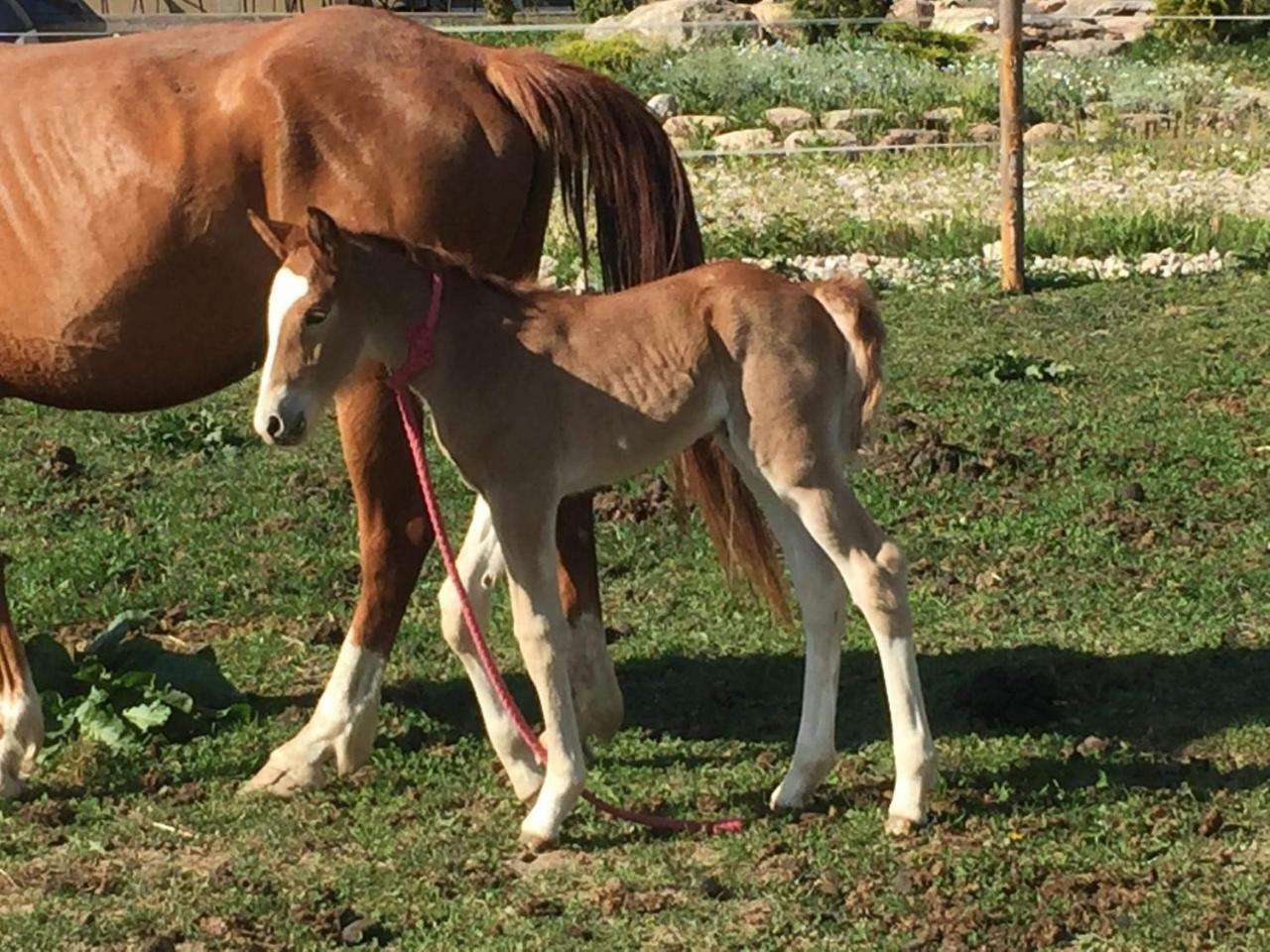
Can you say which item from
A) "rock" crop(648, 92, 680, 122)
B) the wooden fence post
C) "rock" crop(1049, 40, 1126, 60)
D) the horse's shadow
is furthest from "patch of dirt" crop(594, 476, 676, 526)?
"rock" crop(1049, 40, 1126, 60)

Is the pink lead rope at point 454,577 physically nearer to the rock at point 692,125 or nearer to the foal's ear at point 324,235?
the foal's ear at point 324,235

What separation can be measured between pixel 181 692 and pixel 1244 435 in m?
4.56

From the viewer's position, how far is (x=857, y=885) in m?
4.63

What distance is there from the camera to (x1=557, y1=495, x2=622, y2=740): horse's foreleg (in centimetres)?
573

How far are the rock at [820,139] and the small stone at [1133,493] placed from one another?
38.6 ft

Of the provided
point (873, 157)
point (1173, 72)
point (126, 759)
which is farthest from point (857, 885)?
point (1173, 72)

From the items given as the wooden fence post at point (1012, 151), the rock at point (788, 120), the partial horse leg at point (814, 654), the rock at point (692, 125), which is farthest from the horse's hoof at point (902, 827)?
the rock at point (788, 120)

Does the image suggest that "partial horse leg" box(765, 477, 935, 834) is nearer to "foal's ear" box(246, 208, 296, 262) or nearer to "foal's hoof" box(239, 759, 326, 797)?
"foal's ear" box(246, 208, 296, 262)

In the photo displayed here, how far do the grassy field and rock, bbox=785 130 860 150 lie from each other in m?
10.1

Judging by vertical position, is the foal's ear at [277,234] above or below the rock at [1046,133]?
above

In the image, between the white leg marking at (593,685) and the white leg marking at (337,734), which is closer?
the white leg marking at (337,734)

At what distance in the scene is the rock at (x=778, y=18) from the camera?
28.3m

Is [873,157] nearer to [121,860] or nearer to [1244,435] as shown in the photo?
[1244,435]

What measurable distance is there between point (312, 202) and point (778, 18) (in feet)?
85.9
